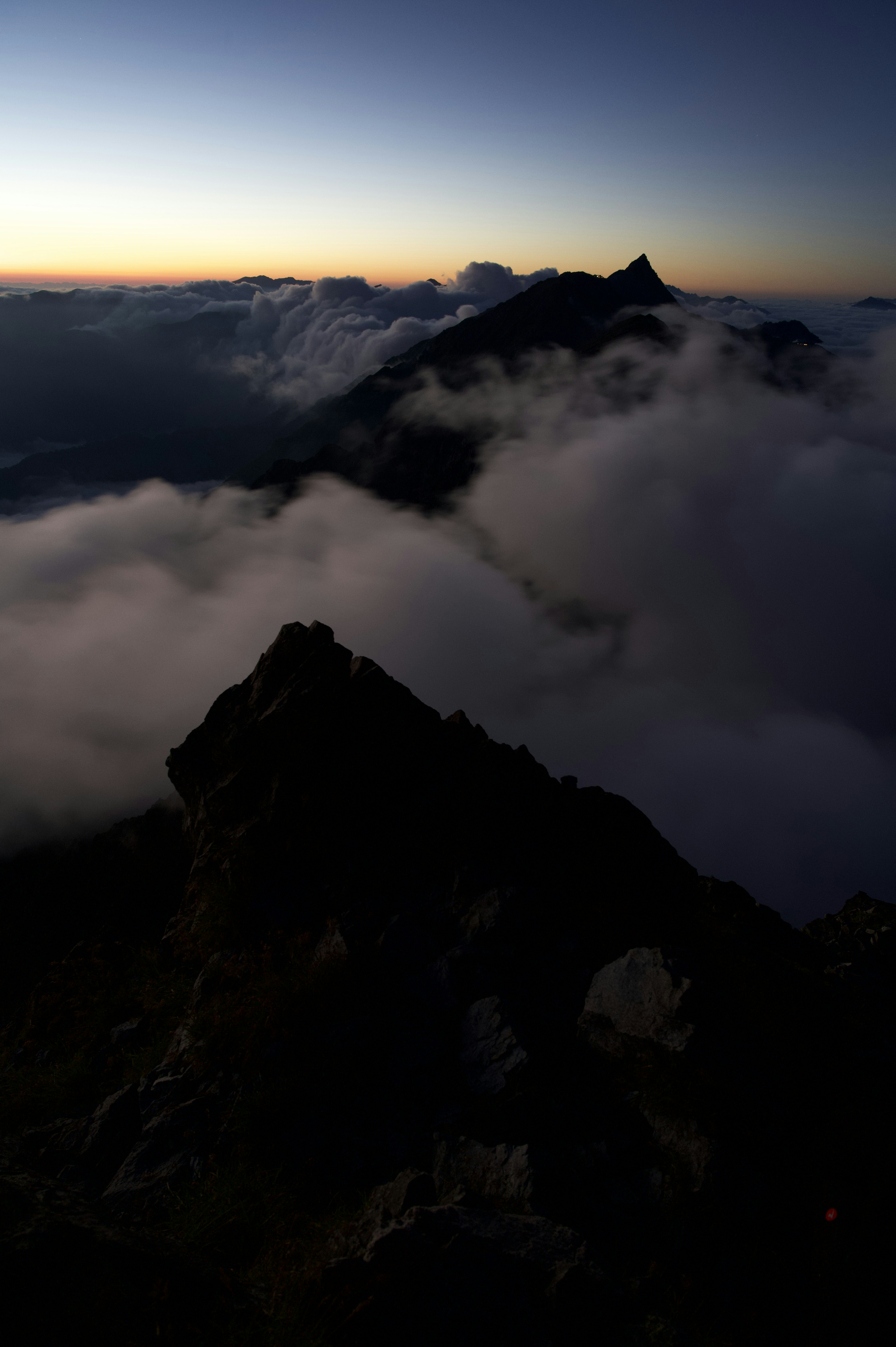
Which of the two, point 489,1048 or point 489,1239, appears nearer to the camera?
point 489,1239

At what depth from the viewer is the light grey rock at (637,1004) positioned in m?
7.15

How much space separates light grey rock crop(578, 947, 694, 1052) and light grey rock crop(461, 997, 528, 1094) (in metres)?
1.00

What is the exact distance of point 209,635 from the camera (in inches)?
6088

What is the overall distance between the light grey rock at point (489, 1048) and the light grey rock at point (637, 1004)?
1001mm

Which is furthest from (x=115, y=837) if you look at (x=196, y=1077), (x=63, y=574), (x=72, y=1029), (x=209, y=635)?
(x=63, y=574)

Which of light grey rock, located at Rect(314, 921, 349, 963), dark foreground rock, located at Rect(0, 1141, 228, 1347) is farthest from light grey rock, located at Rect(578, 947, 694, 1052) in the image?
dark foreground rock, located at Rect(0, 1141, 228, 1347)

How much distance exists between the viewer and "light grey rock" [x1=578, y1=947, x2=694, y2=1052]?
23.5 feet

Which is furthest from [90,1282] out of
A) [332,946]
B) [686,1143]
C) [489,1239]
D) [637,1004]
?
[637,1004]

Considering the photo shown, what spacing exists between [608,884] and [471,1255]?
585cm

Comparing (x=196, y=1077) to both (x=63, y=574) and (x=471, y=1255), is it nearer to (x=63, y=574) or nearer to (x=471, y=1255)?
(x=471, y=1255)

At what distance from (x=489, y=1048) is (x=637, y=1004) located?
1.90 meters

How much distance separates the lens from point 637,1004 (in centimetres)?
750

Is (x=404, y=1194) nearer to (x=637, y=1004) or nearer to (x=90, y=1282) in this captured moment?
(x=90, y=1282)

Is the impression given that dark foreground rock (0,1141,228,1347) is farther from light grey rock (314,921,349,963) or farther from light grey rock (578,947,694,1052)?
light grey rock (578,947,694,1052)
